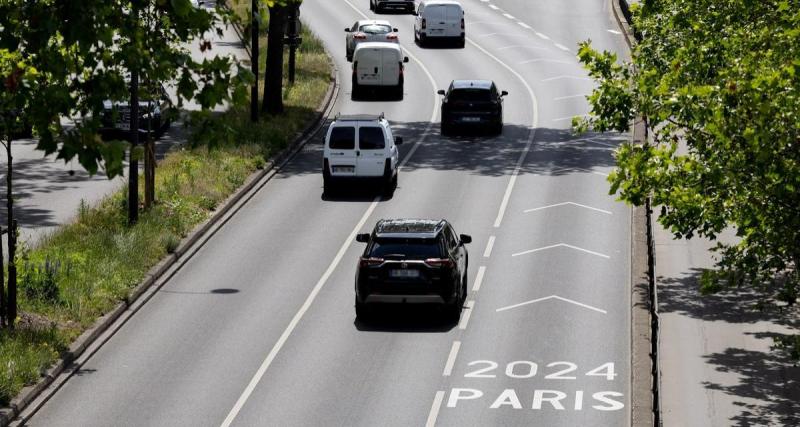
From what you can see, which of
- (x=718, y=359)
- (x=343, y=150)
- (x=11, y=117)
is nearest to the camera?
(x=11, y=117)

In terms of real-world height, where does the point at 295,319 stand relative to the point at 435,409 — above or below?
above

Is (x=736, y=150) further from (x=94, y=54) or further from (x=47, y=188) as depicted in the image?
(x=47, y=188)

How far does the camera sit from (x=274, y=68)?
164 feet

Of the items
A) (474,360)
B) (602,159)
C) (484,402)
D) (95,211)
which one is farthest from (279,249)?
(602,159)

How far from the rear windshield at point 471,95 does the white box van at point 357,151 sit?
945 cm

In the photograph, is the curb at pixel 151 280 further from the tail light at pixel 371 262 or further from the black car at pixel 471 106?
the tail light at pixel 371 262

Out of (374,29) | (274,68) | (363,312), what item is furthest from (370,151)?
(374,29)

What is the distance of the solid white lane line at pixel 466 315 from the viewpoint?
2850 centimetres

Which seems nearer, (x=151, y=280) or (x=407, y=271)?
(x=407, y=271)

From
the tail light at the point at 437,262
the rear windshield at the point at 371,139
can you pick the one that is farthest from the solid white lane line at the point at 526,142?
the tail light at the point at 437,262

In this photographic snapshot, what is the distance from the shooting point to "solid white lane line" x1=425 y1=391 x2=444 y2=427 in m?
22.9

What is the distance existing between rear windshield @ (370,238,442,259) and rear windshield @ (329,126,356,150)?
1192 centimetres

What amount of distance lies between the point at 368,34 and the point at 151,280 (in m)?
35.0

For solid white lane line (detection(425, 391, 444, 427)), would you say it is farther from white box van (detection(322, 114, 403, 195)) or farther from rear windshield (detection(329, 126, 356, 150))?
rear windshield (detection(329, 126, 356, 150))
